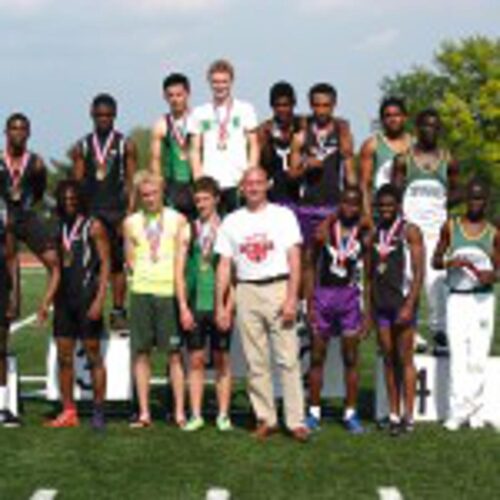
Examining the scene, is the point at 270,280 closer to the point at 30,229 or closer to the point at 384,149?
the point at 384,149

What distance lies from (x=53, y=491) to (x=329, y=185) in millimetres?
3952

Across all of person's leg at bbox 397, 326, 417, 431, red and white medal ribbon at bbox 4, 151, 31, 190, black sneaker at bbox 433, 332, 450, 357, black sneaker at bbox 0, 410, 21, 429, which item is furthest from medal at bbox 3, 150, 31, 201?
black sneaker at bbox 433, 332, 450, 357

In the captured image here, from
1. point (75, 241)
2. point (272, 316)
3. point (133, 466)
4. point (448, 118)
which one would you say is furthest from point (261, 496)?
point (448, 118)

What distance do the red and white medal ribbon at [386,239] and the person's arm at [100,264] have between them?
213 cm

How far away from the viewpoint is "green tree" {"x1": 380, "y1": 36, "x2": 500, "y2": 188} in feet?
241

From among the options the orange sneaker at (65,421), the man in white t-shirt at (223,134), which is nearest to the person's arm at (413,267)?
the man in white t-shirt at (223,134)

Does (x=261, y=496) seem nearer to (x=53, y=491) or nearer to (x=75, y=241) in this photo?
(x=53, y=491)

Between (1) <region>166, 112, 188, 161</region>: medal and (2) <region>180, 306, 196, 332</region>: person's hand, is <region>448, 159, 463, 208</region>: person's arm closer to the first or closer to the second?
(1) <region>166, 112, 188, 161</region>: medal

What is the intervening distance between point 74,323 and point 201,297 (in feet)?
3.47

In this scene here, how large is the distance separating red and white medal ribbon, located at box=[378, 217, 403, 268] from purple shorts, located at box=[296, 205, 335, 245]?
77 centimetres

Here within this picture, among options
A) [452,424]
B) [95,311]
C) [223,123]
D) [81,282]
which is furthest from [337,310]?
[81,282]

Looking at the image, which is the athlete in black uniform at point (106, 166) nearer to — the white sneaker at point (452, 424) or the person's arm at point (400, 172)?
the person's arm at point (400, 172)

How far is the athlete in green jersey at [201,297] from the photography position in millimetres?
11250

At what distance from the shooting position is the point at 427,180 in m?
11.8
